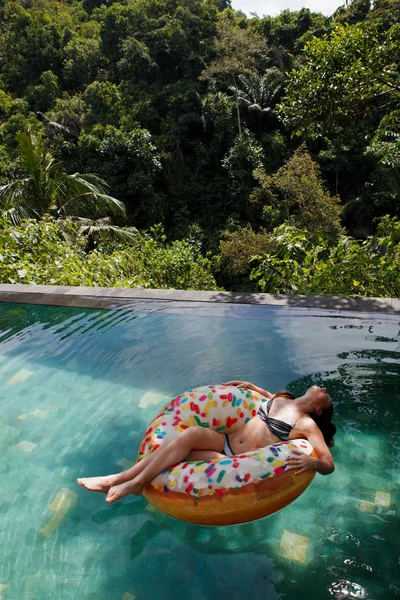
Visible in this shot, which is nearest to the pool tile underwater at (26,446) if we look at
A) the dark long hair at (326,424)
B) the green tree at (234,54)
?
the dark long hair at (326,424)

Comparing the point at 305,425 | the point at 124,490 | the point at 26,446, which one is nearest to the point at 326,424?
the point at 305,425

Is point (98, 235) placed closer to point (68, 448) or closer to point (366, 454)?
point (68, 448)

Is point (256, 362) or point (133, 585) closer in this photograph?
point (133, 585)

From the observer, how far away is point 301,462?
5.97ft

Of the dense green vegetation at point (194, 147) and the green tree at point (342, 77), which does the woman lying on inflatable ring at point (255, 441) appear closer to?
the dense green vegetation at point (194, 147)

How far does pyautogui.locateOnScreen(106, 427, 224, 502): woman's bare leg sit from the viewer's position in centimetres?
189

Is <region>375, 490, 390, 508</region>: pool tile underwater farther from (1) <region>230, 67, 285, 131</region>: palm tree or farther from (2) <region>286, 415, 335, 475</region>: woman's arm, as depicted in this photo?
(1) <region>230, 67, 285, 131</region>: palm tree

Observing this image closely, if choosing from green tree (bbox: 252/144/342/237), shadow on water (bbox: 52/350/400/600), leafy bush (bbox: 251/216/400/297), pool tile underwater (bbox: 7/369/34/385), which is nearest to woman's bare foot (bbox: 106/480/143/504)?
A: shadow on water (bbox: 52/350/400/600)

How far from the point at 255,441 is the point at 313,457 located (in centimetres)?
35

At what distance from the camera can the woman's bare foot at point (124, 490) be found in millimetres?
1883

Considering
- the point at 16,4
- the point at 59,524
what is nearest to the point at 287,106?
the point at 59,524

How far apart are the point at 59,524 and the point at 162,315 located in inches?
86.2

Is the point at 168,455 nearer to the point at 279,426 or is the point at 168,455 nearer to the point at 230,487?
the point at 230,487

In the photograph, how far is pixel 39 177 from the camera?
26.2 feet
